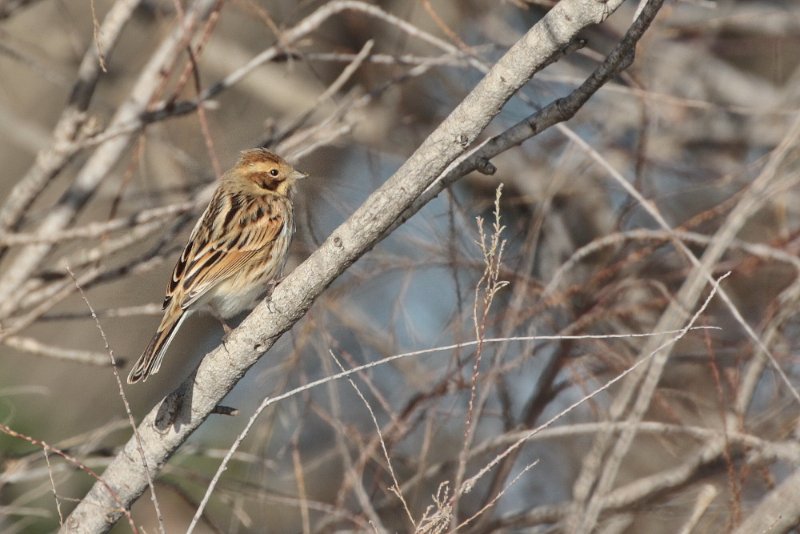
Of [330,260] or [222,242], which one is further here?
[222,242]

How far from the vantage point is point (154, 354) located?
14.2ft

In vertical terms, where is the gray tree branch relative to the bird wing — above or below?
below

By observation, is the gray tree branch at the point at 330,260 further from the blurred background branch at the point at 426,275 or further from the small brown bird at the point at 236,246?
the small brown bird at the point at 236,246

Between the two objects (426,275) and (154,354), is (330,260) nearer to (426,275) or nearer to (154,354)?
(154,354)

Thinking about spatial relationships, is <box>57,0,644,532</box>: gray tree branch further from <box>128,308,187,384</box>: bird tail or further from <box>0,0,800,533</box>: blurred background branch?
<box>128,308,187,384</box>: bird tail

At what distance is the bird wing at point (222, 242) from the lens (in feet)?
15.6

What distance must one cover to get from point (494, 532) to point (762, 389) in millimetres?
1678

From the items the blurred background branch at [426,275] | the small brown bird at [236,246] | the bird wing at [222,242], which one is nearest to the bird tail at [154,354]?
the small brown bird at [236,246]

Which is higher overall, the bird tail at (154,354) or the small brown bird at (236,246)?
the small brown bird at (236,246)

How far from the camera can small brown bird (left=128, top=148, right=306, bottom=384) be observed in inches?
188

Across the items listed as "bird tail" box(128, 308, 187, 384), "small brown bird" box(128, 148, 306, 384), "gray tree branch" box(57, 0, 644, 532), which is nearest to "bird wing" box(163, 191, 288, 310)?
"small brown bird" box(128, 148, 306, 384)

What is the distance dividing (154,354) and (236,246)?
83 centimetres

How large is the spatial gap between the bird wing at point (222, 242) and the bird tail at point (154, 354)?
0.13 metres

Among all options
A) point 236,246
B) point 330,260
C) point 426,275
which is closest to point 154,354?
point 236,246
